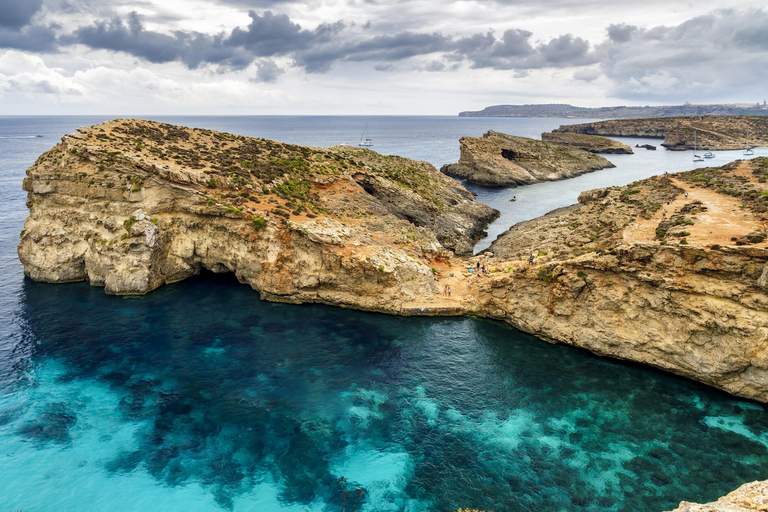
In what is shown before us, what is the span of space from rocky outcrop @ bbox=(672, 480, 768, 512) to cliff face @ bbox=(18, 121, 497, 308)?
105 ft

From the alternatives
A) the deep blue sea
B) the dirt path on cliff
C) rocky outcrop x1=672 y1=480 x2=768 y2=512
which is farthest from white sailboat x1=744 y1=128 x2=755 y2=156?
rocky outcrop x1=672 y1=480 x2=768 y2=512

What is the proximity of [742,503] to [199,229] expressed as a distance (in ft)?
172

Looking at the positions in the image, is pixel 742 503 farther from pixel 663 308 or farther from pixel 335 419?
pixel 335 419

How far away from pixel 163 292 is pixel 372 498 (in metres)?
37.6

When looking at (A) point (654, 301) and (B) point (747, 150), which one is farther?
(B) point (747, 150)

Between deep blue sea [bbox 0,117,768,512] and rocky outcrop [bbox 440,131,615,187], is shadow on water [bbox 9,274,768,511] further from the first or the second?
rocky outcrop [bbox 440,131,615,187]

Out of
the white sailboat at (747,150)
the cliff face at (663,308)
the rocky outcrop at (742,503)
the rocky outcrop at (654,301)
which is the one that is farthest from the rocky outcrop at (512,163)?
the rocky outcrop at (742,503)

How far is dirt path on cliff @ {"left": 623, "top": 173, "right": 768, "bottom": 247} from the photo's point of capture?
3578 cm

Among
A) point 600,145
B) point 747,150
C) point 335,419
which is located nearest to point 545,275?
point 335,419

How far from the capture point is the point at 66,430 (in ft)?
99.5

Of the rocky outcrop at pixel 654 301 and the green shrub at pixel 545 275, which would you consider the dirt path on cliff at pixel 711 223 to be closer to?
the rocky outcrop at pixel 654 301

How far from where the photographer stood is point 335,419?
31.8 m

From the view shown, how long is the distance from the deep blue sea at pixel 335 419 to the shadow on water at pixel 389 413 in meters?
0.14

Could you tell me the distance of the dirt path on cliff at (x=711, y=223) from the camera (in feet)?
117
